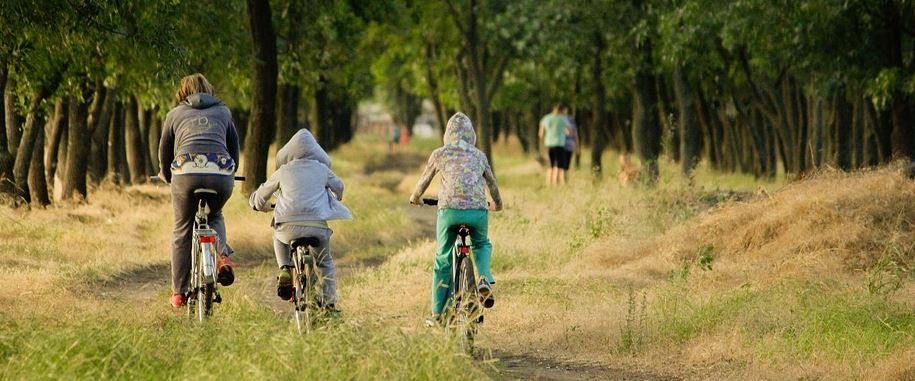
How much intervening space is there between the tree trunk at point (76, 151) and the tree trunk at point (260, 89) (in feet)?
8.49

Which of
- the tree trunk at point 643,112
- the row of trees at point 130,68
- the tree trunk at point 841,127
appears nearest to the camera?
the row of trees at point 130,68

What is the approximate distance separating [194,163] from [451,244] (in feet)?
6.41

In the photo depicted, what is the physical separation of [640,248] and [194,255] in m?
6.57

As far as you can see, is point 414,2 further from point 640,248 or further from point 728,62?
point 640,248

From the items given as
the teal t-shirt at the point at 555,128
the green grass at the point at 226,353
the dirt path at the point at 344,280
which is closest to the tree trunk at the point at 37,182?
the dirt path at the point at 344,280

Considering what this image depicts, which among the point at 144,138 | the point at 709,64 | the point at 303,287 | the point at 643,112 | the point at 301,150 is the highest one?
the point at 709,64

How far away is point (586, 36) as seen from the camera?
108ft

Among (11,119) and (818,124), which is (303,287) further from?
(818,124)

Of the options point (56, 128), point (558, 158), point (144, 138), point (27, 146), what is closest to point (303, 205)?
point (27, 146)

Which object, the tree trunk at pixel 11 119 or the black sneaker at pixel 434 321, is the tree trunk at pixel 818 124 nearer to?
the tree trunk at pixel 11 119

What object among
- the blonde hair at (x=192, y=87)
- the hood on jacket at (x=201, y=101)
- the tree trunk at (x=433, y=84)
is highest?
the tree trunk at (x=433, y=84)

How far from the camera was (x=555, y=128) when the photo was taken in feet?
97.6

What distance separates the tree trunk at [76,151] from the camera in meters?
24.5

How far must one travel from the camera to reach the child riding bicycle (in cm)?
1097
